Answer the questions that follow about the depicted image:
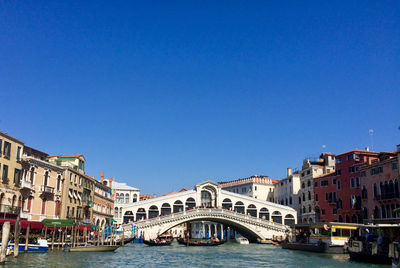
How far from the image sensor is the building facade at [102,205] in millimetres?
46938

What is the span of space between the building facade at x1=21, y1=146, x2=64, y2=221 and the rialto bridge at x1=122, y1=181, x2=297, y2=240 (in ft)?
49.1

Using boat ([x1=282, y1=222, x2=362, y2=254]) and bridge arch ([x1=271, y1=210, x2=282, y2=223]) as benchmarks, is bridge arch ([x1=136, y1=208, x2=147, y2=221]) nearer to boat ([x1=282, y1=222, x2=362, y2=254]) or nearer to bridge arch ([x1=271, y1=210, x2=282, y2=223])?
bridge arch ([x1=271, y1=210, x2=282, y2=223])

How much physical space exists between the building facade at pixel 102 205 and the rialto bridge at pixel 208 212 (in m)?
2.36

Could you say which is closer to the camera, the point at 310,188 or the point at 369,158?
the point at 369,158

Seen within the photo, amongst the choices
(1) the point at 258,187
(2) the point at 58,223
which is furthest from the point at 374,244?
(1) the point at 258,187

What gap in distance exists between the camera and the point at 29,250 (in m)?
28.2

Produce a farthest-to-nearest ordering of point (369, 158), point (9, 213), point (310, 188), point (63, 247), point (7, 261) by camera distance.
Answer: point (310, 188) → point (369, 158) → point (63, 247) → point (9, 213) → point (7, 261)

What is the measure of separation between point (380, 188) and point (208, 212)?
20.0m

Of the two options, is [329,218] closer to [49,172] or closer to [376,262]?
[376,262]

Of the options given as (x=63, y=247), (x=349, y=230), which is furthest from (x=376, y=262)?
(x=63, y=247)

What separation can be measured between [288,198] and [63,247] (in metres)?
38.1

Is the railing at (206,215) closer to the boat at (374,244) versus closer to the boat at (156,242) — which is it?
the boat at (156,242)

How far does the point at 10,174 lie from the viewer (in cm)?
Answer: 2869

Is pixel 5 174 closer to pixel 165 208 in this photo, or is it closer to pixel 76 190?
pixel 76 190
